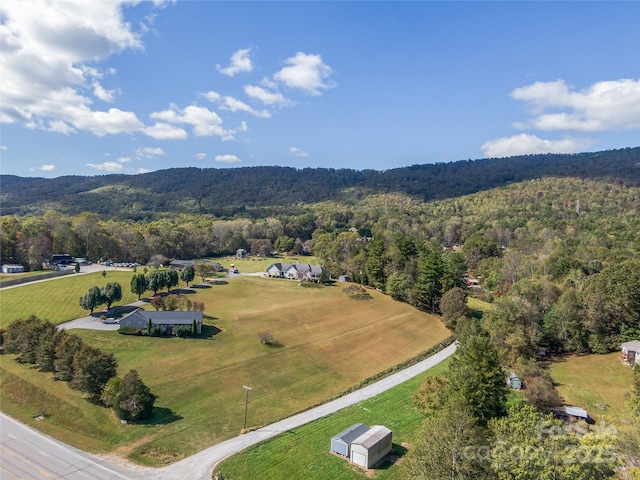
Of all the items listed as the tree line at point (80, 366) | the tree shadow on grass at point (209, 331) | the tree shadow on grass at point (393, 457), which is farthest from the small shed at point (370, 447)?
the tree shadow on grass at point (209, 331)

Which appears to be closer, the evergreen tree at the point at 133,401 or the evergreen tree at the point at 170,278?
the evergreen tree at the point at 133,401

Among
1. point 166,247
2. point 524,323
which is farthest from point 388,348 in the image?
point 166,247

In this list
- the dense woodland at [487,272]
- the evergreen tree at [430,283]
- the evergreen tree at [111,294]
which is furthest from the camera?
the evergreen tree at [430,283]

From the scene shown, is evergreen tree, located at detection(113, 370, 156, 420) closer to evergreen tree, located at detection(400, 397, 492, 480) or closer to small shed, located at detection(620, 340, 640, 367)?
evergreen tree, located at detection(400, 397, 492, 480)

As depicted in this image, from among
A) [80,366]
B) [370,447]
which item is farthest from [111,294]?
[370,447]

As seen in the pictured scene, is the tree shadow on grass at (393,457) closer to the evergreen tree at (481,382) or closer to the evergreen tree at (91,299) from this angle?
the evergreen tree at (481,382)

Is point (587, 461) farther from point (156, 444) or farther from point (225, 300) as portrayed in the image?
point (225, 300)

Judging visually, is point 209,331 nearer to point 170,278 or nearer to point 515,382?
point 170,278
